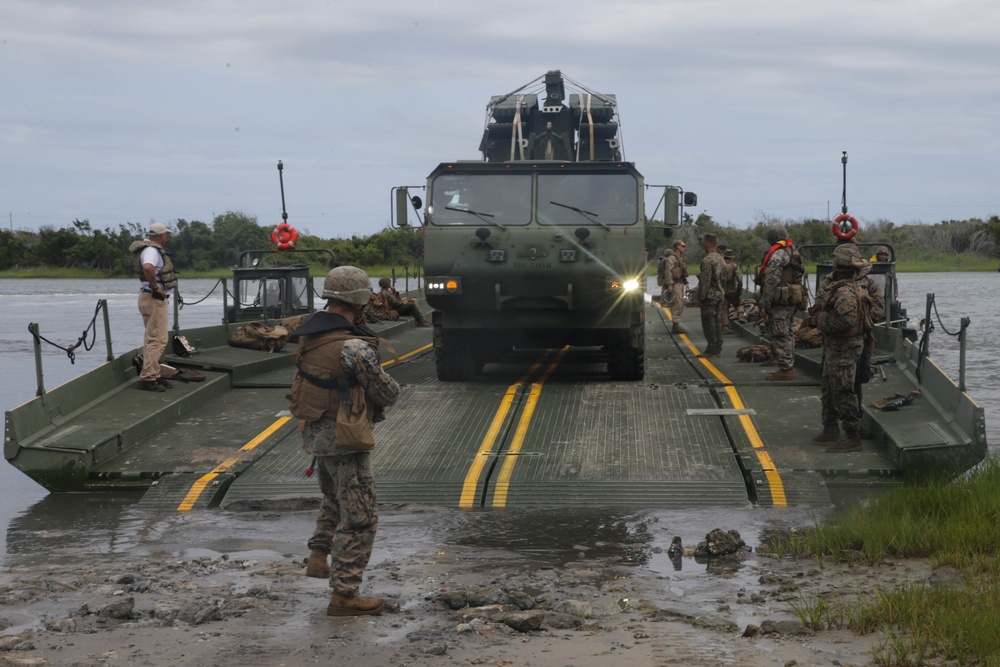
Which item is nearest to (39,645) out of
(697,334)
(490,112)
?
(490,112)

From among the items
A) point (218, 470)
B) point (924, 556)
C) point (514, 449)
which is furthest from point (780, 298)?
point (218, 470)

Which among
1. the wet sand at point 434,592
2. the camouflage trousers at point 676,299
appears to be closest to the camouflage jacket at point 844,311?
the wet sand at point 434,592

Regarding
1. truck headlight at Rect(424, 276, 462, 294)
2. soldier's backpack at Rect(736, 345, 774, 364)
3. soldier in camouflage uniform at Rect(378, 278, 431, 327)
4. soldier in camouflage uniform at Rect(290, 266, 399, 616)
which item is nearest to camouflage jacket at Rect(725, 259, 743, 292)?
soldier in camouflage uniform at Rect(378, 278, 431, 327)

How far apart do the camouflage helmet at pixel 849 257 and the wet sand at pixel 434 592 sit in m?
2.64

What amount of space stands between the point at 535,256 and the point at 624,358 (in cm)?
161

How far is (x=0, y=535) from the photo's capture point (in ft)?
29.0

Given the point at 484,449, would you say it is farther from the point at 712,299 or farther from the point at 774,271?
the point at 712,299

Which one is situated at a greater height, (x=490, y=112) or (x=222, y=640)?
(x=490, y=112)

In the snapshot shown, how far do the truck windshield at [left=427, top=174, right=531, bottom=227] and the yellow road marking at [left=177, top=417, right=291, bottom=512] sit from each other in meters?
3.46

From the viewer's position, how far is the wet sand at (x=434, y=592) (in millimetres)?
5789

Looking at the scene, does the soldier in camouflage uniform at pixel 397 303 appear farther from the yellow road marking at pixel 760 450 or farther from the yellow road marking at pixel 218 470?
the yellow road marking at pixel 218 470

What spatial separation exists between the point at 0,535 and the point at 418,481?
122 inches

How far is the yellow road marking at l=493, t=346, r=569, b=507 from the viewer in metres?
9.47

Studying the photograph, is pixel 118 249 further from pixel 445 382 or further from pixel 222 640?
pixel 222 640
